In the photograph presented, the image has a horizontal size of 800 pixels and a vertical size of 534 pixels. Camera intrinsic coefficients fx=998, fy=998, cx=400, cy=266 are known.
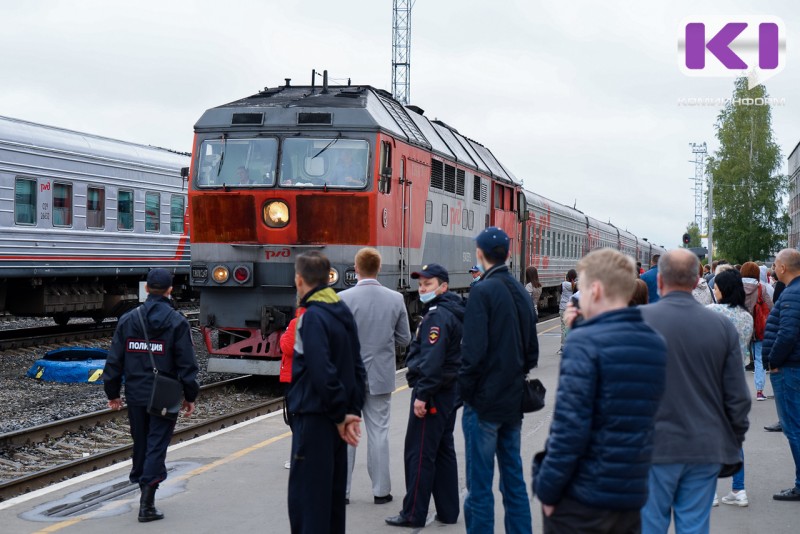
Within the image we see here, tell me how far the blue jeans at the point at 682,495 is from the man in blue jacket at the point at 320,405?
1.61 meters

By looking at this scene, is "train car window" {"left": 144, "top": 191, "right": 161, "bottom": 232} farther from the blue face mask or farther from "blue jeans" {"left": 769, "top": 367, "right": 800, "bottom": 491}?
"blue jeans" {"left": 769, "top": 367, "right": 800, "bottom": 491}

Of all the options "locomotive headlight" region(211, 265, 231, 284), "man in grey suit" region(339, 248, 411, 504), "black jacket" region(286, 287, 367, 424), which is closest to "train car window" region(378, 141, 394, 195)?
"locomotive headlight" region(211, 265, 231, 284)

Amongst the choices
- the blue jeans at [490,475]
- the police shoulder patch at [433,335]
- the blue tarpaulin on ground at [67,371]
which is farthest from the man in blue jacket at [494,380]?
the blue tarpaulin on ground at [67,371]

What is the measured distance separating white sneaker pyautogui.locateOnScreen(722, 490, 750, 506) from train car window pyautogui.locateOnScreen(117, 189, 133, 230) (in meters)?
16.3

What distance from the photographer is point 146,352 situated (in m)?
7.07

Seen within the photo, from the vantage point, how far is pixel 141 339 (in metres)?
7.06

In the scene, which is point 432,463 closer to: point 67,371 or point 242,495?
point 242,495

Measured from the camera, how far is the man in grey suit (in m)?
7.26

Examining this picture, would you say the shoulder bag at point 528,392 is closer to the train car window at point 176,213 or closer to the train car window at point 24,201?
the train car window at point 24,201

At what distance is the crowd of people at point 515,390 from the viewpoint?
3883 mm

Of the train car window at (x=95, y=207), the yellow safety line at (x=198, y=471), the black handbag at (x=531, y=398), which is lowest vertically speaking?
the yellow safety line at (x=198, y=471)

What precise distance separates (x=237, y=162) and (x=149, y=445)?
711 cm

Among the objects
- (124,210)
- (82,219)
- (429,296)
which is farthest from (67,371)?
(429,296)

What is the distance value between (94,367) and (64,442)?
14.6 ft
